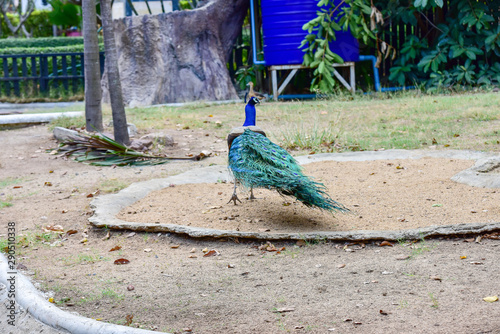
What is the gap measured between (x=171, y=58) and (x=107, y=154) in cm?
575

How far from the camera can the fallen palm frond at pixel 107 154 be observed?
7781mm

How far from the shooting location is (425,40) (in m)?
12.7

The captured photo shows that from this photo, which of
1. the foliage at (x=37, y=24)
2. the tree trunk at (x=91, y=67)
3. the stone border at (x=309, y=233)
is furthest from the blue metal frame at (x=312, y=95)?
the foliage at (x=37, y=24)

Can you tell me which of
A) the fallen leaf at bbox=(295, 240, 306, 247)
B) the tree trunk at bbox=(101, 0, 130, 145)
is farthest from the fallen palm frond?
the fallen leaf at bbox=(295, 240, 306, 247)

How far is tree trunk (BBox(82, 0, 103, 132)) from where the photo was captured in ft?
29.1

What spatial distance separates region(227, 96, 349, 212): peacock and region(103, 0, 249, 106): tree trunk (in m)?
8.28

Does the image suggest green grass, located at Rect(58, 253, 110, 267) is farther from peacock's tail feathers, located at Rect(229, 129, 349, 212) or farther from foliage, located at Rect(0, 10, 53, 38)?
foliage, located at Rect(0, 10, 53, 38)

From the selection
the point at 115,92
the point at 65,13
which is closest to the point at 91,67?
the point at 115,92

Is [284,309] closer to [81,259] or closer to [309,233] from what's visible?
[309,233]

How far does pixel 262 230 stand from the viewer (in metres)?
4.75

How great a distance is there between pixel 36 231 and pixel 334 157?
3.64 meters

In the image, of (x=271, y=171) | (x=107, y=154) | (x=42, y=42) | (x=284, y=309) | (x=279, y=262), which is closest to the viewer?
(x=284, y=309)

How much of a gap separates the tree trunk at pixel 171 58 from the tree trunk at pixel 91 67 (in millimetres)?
3869

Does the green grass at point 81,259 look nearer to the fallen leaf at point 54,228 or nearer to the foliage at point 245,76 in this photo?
the fallen leaf at point 54,228
